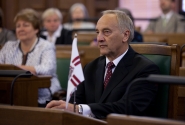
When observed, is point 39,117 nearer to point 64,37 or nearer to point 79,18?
point 64,37

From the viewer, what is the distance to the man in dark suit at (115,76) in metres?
2.65

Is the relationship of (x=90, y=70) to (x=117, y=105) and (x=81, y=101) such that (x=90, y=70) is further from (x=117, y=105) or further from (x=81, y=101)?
(x=117, y=105)

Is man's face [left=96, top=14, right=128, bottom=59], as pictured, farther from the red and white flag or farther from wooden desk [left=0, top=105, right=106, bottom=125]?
wooden desk [left=0, top=105, right=106, bottom=125]

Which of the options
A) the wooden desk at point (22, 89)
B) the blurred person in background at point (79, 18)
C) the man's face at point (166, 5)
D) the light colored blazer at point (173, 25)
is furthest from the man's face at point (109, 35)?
the blurred person in background at point (79, 18)

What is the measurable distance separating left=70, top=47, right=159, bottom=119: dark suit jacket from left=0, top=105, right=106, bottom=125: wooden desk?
41 cm

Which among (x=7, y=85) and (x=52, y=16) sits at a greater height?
(x=52, y=16)

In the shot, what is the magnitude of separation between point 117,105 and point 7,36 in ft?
9.68

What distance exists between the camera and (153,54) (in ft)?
10.0

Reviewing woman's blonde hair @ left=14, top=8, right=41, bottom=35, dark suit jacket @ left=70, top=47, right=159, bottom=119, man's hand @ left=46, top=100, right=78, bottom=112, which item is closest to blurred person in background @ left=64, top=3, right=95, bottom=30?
woman's blonde hair @ left=14, top=8, right=41, bottom=35

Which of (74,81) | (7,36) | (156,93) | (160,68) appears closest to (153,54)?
(160,68)

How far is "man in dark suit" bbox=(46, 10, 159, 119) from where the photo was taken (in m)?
2.65

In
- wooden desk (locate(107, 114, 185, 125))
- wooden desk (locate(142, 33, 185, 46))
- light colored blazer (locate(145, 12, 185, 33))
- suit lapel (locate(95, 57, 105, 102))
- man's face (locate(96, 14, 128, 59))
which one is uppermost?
light colored blazer (locate(145, 12, 185, 33))

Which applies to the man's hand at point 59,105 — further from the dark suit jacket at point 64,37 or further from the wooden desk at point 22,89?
the dark suit jacket at point 64,37

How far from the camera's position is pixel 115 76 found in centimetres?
283
